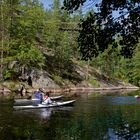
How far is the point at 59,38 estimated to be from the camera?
10044 centimetres

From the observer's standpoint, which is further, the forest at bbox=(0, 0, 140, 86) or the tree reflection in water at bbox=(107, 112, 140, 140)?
the tree reflection in water at bbox=(107, 112, 140, 140)

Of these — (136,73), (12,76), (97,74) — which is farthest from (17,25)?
(136,73)

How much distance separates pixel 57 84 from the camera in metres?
84.8

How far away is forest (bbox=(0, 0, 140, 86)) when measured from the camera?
1159 centimetres

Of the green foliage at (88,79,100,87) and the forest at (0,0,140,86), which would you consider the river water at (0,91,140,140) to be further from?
the green foliage at (88,79,100,87)

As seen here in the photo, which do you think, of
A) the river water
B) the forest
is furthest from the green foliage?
the river water

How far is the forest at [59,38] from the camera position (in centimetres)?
1159

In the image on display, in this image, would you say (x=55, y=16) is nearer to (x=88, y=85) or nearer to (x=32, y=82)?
(x=88, y=85)

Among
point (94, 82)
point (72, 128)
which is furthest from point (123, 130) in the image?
point (94, 82)

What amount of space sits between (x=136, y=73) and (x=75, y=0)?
117 meters

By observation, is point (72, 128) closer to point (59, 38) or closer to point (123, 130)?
point (123, 130)

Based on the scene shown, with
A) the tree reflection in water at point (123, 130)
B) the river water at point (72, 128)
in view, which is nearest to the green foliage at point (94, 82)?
the river water at point (72, 128)

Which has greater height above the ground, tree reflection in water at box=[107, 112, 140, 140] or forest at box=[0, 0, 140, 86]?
forest at box=[0, 0, 140, 86]

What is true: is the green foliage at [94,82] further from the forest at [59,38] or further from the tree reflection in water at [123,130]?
the tree reflection in water at [123,130]
